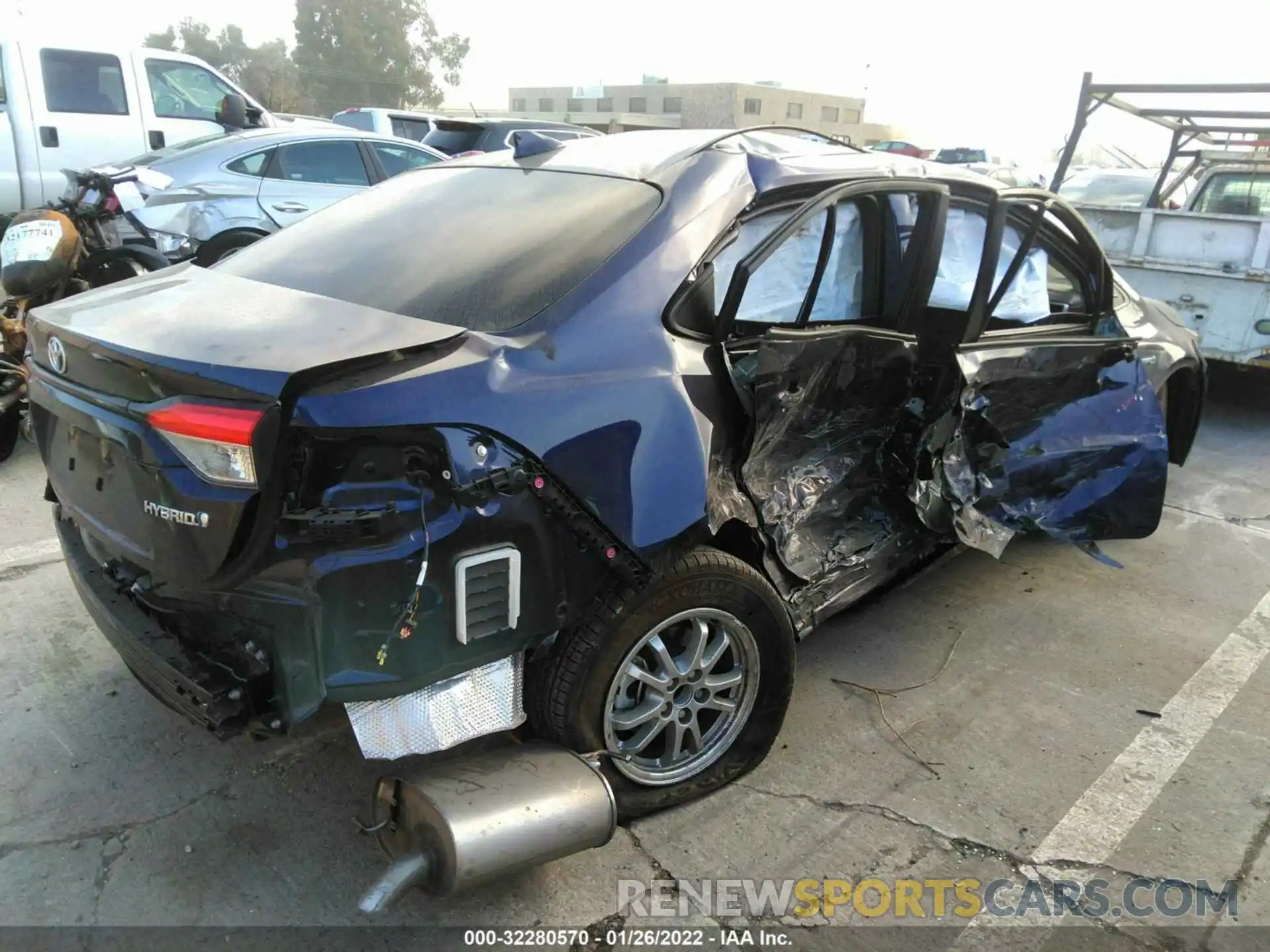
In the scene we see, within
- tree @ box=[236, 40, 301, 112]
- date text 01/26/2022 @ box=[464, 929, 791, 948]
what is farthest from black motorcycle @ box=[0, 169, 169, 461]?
tree @ box=[236, 40, 301, 112]

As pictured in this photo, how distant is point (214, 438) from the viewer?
1893 mm

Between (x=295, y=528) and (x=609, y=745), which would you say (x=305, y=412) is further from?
(x=609, y=745)

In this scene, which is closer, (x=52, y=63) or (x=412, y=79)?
(x=52, y=63)

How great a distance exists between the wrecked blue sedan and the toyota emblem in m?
0.02

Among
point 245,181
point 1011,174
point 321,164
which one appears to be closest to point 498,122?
point 321,164

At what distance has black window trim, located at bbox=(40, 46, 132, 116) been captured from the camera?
8789 mm

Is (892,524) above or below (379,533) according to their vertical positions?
below

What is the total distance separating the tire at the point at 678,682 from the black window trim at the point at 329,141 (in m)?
6.02

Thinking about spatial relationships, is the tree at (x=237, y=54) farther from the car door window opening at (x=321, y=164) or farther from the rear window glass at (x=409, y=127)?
the car door window opening at (x=321, y=164)

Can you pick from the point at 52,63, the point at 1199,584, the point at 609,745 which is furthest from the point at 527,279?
the point at 52,63

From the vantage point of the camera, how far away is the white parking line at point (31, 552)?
4004mm

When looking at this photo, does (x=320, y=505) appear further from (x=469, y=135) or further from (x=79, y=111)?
(x=79, y=111)

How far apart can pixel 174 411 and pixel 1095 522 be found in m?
3.49

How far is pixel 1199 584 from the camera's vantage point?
429cm
